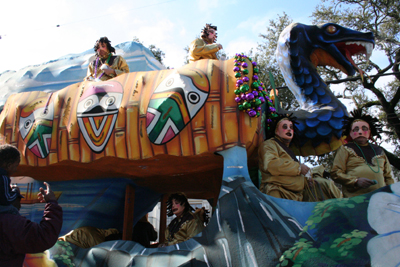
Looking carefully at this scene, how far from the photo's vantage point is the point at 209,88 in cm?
344

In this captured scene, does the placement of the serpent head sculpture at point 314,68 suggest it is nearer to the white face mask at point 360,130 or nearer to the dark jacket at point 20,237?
the white face mask at point 360,130

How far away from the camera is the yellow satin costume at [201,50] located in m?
4.09

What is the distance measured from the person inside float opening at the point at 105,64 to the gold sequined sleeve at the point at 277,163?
2.17 m

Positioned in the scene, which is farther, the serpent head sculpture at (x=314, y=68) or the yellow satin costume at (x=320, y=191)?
the serpent head sculpture at (x=314, y=68)

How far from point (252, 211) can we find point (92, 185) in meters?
2.50

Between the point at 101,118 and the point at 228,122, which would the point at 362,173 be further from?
the point at 101,118

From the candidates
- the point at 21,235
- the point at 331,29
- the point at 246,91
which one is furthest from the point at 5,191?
the point at 331,29

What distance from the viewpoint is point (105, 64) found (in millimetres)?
4402

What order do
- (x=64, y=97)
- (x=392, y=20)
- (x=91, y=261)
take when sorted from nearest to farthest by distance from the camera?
(x=91, y=261) < (x=64, y=97) < (x=392, y=20)

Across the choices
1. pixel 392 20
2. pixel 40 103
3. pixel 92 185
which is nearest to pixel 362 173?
pixel 92 185

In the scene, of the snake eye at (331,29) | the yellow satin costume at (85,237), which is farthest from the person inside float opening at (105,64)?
the snake eye at (331,29)

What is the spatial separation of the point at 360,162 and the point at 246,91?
130 cm

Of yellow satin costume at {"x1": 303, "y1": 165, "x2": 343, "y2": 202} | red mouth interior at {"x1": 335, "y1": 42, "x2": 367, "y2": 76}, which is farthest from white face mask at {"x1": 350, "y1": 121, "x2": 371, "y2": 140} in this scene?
red mouth interior at {"x1": 335, "y1": 42, "x2": 367, "y2": 76}

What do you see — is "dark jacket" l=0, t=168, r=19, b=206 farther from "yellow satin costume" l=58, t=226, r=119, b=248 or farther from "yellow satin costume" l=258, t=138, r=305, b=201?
"yellow satin costume" l=58, t=226, r=119, b=248
